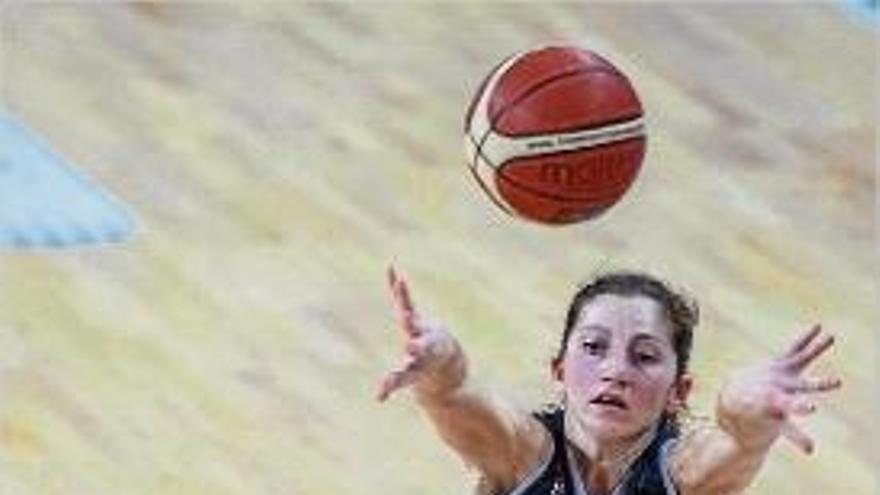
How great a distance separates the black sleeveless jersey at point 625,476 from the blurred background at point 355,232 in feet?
5.04

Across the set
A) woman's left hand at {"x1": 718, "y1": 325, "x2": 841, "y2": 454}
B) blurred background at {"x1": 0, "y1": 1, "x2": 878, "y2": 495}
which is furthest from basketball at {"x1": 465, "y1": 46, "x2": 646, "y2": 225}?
blurred background at {"x1": 0, "y1": 1, "x2": 878, "y2": 495}

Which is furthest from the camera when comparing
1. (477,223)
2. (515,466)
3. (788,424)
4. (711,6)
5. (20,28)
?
(711,6)

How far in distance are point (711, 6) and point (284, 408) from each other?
9.48 ft

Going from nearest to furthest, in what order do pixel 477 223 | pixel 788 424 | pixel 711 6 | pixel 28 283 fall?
pixel 788 424
pixel 28 283
pixel 477 223
pixel 711 6

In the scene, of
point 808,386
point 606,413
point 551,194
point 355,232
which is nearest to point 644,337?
point 606,413

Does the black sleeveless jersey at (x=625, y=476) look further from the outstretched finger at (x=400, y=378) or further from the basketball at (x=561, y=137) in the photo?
the basketball at (x=561, y=137)

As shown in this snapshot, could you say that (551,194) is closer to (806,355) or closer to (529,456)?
(529,456)

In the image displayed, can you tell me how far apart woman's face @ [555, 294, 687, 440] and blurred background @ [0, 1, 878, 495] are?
1.66 metres

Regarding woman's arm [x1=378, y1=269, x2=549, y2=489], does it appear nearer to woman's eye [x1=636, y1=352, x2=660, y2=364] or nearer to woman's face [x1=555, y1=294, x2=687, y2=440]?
woman's face [x1=555, y1=294, x2=687, y2=440]

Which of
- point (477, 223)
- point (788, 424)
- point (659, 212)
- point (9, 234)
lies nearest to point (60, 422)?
point (9, 234)

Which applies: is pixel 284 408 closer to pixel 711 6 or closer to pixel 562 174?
pixel 562 174

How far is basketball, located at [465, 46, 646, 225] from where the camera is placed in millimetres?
4613

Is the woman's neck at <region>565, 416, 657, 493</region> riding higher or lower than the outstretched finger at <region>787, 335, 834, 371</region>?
lower

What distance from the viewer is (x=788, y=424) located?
3.74 metres
